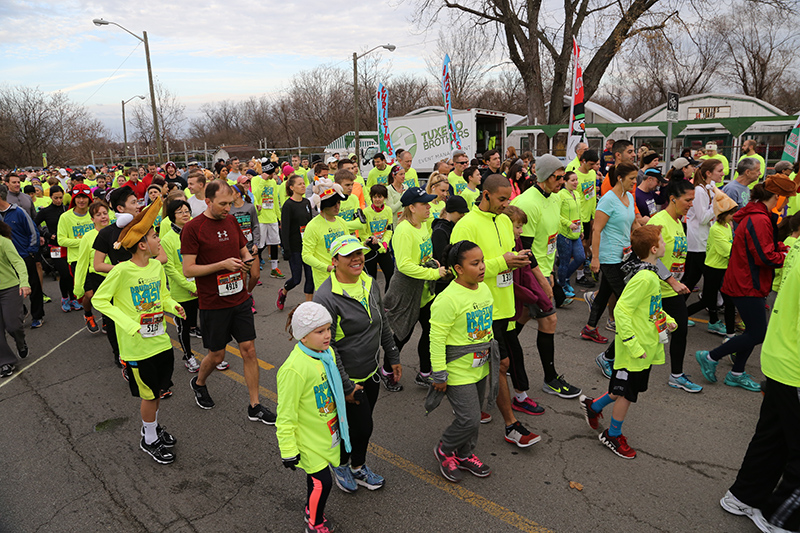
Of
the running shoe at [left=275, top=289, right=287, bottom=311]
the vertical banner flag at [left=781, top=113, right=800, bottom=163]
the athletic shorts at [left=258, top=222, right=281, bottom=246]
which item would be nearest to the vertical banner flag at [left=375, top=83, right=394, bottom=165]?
the athletic shorts at [left=258, top=222, right=281, bottom=246]

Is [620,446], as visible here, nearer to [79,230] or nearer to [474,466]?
[474,466]

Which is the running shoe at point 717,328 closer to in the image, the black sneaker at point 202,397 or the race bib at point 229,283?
the race bib at point 229,283

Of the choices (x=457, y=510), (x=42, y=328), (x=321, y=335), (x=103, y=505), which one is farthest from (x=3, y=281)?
(x=457, y=510)

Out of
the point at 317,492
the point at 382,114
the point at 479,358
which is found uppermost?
the point at 382,114

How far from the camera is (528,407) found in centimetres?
454

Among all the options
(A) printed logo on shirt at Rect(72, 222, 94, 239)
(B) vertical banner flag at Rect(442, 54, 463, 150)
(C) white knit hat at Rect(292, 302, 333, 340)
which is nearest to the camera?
(C) white knit hat at Rect(292, 302, 333, 340)

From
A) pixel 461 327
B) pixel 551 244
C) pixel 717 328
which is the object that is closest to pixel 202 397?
pixel 461 327

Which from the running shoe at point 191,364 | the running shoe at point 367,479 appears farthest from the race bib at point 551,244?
the running shoe at point 191,364

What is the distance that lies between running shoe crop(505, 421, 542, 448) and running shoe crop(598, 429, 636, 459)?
1.76 ft

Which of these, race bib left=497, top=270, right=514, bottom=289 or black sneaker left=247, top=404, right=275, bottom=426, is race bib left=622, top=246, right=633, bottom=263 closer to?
race bib left=497, top=270, right=514, bottom=289

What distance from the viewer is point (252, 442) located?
4270mm

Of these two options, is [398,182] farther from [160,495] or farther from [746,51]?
[746,51]

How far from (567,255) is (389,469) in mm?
4908

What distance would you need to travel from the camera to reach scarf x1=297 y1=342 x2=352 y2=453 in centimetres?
288
